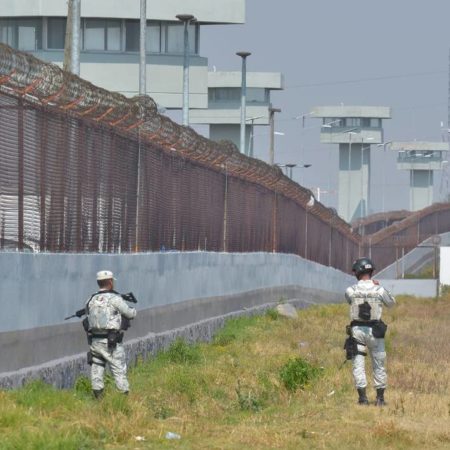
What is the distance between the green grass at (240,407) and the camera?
13586 mm

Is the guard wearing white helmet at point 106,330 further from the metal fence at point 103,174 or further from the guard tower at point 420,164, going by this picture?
the guard tower at point 420,164

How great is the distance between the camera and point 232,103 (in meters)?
107

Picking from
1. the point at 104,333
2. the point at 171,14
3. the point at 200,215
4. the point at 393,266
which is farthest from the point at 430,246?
the point at 104,333

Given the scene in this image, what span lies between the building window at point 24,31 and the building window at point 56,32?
340 mm

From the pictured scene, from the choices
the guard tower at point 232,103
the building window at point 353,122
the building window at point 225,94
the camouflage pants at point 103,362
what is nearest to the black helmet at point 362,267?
the camouflage pants at point 103,362

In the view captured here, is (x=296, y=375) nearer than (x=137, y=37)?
Yes

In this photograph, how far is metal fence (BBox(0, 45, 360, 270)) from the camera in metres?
17.0

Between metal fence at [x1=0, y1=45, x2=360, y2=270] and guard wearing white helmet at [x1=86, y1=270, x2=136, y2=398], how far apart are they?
3.47 feet

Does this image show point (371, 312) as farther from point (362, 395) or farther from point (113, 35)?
point (113, 35)

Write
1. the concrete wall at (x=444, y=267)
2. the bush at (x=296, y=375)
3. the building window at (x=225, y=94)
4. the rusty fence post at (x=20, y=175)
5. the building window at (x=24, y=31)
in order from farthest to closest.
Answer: the building window at (x=225, y=94)
the concrete wall at (x=444, y=267)
the building window at (x=24, y=31)
the bush at (x=296, y=375)
the rusty fence post at (x=20, y=175)

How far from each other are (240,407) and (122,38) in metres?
46.8

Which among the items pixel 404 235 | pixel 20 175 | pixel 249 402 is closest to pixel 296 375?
pixel 249 402

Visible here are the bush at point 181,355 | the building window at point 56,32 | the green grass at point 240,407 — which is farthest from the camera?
the building window at point 56,32

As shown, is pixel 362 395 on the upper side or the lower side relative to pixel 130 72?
lower
